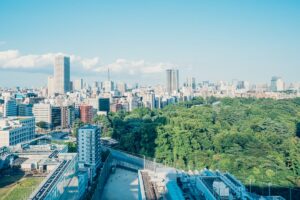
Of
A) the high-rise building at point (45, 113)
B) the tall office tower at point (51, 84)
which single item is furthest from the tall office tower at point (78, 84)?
the high-rise building at point (45, 113)

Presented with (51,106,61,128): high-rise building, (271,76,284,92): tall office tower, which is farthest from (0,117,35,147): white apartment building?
(271,76,284,92): tall office tower

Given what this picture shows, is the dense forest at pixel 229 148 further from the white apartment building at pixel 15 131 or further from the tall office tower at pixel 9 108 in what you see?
the tall office tower at pixel 9 108

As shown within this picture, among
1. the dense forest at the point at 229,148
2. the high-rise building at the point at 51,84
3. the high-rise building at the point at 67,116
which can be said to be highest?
the high-rise building at the point at 51,84

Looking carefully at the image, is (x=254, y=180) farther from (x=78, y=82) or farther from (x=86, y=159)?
(x=78, y=82)

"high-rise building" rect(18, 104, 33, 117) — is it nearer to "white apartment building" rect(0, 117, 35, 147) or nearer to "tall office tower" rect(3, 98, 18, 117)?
"tall office tower" rect(3, 98, 18, 117)

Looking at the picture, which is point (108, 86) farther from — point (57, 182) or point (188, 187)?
point (57, 182)

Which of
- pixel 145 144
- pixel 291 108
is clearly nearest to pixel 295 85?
pixel 291 108
